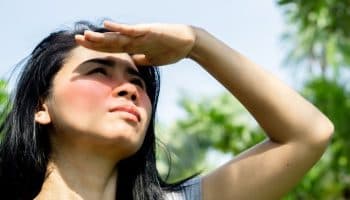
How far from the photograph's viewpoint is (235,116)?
8.30m

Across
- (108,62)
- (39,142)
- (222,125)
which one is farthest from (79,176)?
(222,125)

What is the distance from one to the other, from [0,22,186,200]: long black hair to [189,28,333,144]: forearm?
0.18 m

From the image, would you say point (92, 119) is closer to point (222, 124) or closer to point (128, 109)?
point (128, 109)

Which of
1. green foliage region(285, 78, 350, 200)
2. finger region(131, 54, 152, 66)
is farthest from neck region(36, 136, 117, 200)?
green foliage region(285, 78, 350, 200)

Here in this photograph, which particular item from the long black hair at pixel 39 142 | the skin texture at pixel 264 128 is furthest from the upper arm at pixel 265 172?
the long black hair at pixel 39 142

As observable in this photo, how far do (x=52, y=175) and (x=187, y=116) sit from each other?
21.9 ft

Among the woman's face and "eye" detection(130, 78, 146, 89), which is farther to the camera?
"eye" detection(130, 78, 146, 89)

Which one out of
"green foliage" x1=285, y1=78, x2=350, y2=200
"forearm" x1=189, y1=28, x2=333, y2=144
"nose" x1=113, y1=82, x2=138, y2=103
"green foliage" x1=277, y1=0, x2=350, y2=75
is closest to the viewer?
"nose" x1=113, y1=82, x2=138, y2=103

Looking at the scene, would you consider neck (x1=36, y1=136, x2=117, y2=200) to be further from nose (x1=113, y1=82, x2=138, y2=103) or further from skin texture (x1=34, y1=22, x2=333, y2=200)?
nose (x1=113, y1=82, x2=138, y2=103)

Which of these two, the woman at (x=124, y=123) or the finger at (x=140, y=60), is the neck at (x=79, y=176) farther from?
the finger at (x=140, y=60)

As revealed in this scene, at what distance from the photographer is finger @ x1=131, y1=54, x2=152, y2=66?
1811 mm

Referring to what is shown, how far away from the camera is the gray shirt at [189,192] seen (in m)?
1.94

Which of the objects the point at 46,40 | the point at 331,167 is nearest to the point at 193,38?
the point at 46,40

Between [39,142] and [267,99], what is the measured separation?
0.52 m
